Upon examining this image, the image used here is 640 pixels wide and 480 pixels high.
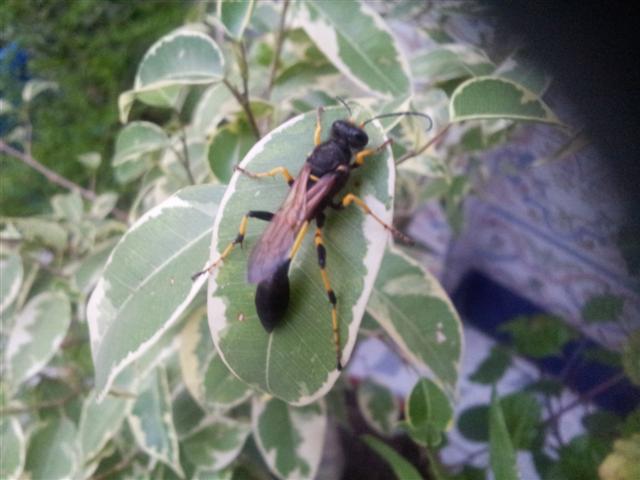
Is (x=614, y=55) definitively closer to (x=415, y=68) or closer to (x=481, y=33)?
(x=481, y=33)

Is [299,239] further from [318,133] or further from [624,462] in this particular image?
[624,462]

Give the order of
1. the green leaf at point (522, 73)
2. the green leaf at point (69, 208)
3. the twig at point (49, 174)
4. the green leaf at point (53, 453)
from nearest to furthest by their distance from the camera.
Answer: the green leaf at point (522, 73)
the green leaf at point (53, 453)
the green leaf at point (69, 208)
the twig at point (49, 174)

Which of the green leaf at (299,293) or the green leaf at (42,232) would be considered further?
the green leaf at (42,232)

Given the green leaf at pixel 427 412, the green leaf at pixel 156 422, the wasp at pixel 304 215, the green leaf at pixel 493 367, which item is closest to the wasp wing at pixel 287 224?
the wasp at pixel 304 215

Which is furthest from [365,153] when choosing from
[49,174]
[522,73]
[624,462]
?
[49,174]

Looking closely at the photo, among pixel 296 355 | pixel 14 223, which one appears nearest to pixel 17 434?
pixel 14 223

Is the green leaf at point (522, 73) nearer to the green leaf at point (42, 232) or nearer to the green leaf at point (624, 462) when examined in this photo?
the green leaf at point (624, 462)
